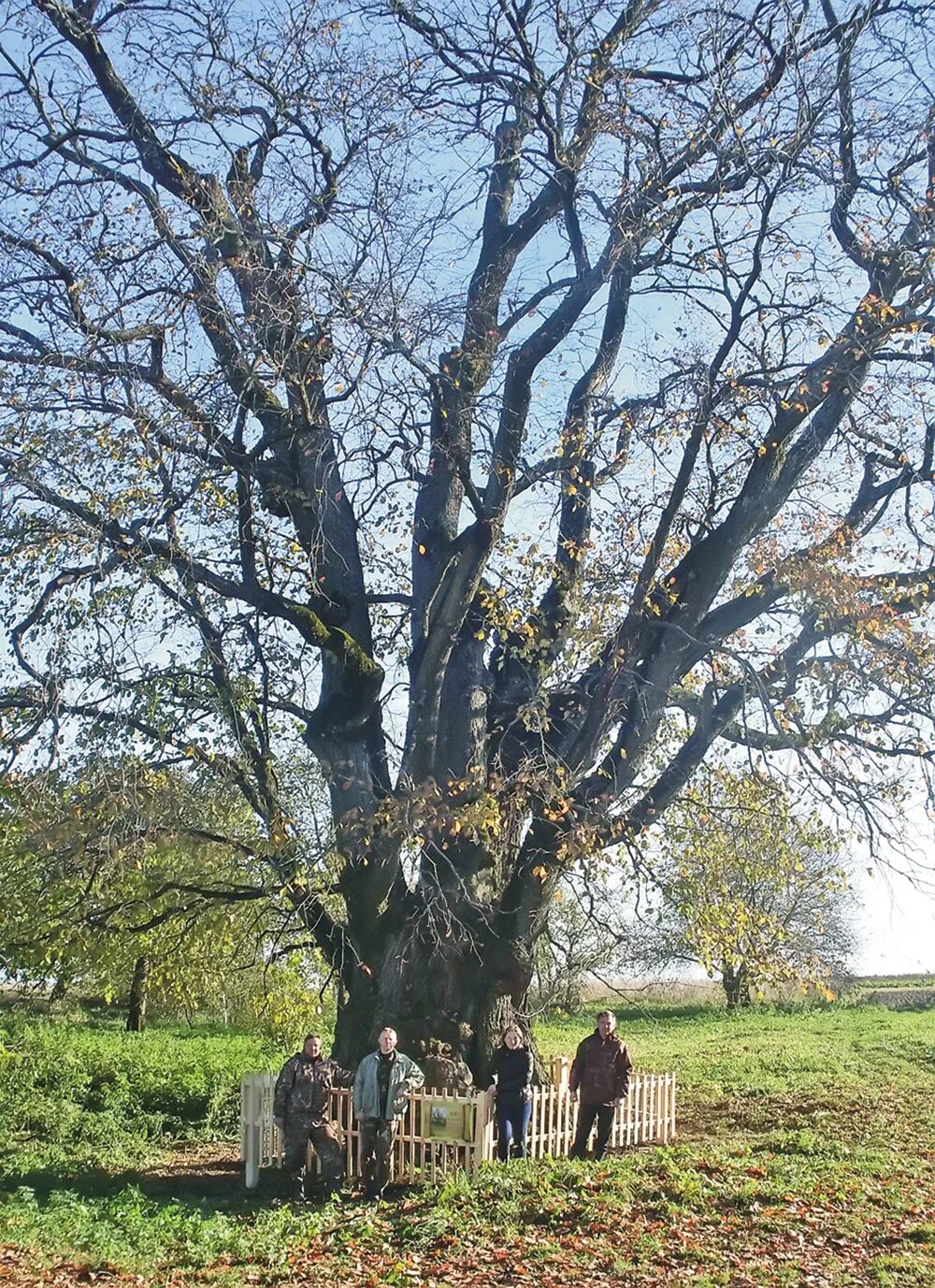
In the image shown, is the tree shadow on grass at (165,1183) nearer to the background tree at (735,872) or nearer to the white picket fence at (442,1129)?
the white picket fence at (442,1129)

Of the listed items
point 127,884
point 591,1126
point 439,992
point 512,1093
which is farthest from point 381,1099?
point 127,884

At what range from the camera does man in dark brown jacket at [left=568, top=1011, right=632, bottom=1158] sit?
12.4 metres

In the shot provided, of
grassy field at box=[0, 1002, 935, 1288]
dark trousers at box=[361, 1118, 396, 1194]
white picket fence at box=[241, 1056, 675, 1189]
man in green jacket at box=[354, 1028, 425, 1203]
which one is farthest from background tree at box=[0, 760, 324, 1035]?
dark trousers at box=[361, 1118, 396, 1194]

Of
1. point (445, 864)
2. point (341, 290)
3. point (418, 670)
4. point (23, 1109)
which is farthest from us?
point (23, 1109)

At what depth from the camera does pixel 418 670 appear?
11938mm

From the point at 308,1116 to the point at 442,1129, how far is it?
4.21ft

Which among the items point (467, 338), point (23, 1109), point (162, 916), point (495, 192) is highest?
point (495, 192)

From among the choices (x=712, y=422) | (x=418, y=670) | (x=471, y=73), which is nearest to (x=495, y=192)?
(x=471, y=73)

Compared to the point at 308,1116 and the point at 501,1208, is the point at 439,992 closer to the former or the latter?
the point at 308,1116

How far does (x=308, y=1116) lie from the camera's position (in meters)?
11.3

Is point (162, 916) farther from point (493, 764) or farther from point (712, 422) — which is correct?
point (712, 422)

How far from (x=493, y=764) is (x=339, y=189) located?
644 centimetres

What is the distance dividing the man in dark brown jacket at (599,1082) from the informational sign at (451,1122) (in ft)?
5.27

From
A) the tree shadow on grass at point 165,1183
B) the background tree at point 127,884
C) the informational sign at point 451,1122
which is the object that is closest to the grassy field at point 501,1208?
the tree shadow on grass at point 165,1183
